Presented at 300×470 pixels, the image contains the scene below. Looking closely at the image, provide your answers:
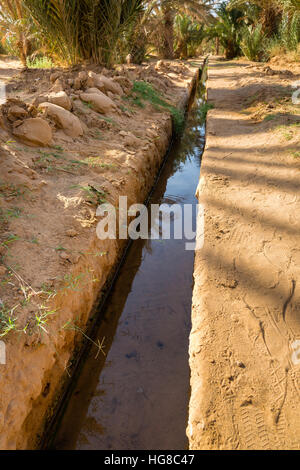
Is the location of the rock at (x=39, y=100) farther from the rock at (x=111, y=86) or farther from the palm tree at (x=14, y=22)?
the palm tree at (x=14, y=22)

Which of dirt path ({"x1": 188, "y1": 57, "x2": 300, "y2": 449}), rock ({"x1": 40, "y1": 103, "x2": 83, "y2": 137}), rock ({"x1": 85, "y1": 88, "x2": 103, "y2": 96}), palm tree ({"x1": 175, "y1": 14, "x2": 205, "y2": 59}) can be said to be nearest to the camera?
dirt path ({"x1": 188, "y1": 57, "x2": 300, "y2": 449})

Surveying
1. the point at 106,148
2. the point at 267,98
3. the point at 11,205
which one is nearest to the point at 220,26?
the point at 267,98

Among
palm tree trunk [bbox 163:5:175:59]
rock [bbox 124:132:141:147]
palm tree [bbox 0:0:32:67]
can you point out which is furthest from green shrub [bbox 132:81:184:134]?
palm tree trunk [bbox 163:5:175:59]

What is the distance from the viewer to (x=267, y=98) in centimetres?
562

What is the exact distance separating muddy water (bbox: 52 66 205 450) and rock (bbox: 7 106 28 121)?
5.73ft

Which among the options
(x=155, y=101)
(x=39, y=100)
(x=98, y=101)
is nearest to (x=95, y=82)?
(x=98, y=101)

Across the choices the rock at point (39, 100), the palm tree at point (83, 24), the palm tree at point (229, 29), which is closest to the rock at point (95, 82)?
the rock at point (39, 100)

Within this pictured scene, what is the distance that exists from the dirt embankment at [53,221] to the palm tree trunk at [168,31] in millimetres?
10330

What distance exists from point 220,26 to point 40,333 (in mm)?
17485

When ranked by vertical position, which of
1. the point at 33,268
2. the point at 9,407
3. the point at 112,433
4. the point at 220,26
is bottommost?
the point at 112,433

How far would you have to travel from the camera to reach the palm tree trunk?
1244cm

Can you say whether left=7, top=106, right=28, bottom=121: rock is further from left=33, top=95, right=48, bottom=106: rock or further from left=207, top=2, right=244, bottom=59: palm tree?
left=207, top=2, right=244, bottom=59: palm tree
